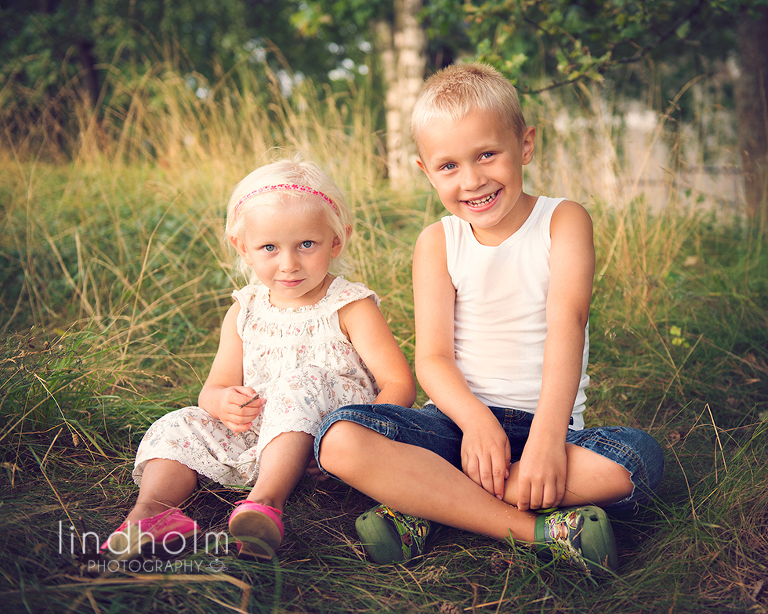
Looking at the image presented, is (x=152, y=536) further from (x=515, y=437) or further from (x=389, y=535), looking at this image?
(x=515, y=437)

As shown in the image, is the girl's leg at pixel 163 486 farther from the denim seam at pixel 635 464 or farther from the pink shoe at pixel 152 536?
the denim seam at pixel 635 464

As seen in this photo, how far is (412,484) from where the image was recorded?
1266 millimetres

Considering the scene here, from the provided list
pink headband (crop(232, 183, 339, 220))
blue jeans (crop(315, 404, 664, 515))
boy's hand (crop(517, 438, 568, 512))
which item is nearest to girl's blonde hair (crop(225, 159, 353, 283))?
pink headband (crop(232, 183, 339, 220))

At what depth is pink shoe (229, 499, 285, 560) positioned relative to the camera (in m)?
1.16

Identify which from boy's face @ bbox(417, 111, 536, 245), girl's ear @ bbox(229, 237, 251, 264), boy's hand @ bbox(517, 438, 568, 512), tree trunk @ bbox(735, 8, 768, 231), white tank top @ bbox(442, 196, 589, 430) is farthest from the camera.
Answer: tree trunk @ bbox(735, 8, 768, 231)

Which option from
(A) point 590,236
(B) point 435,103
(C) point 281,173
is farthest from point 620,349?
(C) point 281,173

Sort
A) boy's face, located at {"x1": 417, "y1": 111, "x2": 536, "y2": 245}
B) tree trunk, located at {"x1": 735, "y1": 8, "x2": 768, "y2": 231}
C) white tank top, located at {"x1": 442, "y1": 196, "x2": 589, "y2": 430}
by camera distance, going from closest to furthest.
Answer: boy's face, located at {"x1": 417, "y1": 111, "x2": 536, "y2": 245}
white tank top, located at {"x1": 442, "y1": 196, "x2": 589, "y2": 430}
tree trunk, located at {"x1": 735, "y1": 8, "x2": 768, "y2": 231}

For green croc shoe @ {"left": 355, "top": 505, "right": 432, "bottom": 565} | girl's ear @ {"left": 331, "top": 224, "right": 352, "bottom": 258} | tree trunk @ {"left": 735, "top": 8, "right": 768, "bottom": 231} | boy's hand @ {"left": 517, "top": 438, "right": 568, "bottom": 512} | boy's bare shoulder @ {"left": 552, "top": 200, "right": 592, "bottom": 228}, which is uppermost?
tree trunk @ {"left": 735, "top": 8, "right": 768, "bottom": 231}

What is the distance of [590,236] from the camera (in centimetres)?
146

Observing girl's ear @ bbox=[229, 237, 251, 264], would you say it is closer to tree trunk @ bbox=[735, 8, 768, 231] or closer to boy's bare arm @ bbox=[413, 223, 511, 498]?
boy's bare arm @ bbox=[413, 223, 511, 498]

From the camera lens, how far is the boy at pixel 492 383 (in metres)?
1.26

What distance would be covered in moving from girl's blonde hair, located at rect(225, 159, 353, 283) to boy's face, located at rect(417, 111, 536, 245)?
307 millimetres

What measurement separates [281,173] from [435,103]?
477mm

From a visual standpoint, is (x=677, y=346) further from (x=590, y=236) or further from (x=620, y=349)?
(x=590, y=236)
